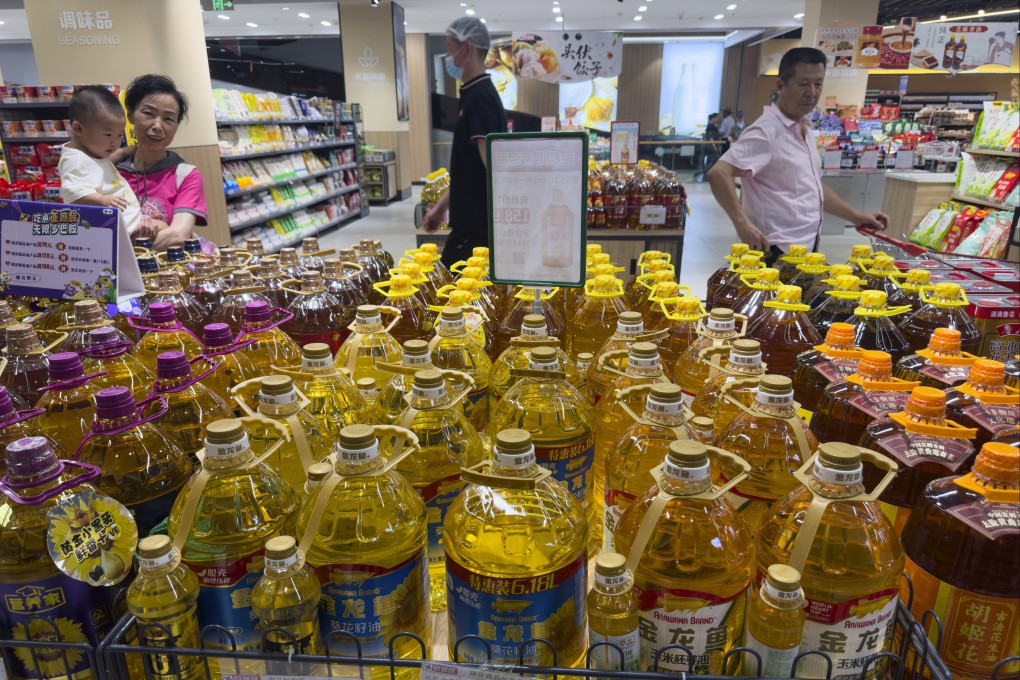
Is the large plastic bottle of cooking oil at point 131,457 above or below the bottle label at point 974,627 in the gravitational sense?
above

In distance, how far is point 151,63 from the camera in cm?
597

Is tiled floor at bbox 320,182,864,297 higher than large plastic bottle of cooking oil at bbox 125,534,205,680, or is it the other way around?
large plastic bottle of cooking oil at bbox 125,534,205,680

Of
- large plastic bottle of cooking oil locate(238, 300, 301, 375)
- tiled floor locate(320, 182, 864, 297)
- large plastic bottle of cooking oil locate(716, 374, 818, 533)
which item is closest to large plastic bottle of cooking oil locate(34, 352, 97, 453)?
large plastic bottle of cooking oil locate(238, 300, 301, 375)

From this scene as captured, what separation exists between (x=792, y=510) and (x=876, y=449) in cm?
25

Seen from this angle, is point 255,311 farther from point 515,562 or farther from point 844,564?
point 844,564

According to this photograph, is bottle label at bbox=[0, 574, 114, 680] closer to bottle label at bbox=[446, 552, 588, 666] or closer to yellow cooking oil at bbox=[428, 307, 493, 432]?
bottle label at bbox=[446, 552, 588, 666]

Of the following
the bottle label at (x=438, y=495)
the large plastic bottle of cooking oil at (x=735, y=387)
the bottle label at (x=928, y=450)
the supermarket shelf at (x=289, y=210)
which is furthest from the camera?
the supermarket shelf at (x=289, y=210)

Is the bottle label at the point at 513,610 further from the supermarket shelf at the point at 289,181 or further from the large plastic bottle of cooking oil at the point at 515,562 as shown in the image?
the supermarket shelf at the point at 289,181

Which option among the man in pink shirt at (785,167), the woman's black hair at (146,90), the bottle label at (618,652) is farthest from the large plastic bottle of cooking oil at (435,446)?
the woman's black hair at (146,90)

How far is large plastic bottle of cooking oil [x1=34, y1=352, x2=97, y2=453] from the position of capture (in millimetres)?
1094

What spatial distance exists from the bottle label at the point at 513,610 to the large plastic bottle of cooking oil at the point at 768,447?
31cm

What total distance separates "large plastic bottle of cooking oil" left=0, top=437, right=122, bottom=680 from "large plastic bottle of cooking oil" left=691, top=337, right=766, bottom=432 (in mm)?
965

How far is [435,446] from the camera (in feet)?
3.43

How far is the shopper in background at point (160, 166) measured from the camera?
3.00m
